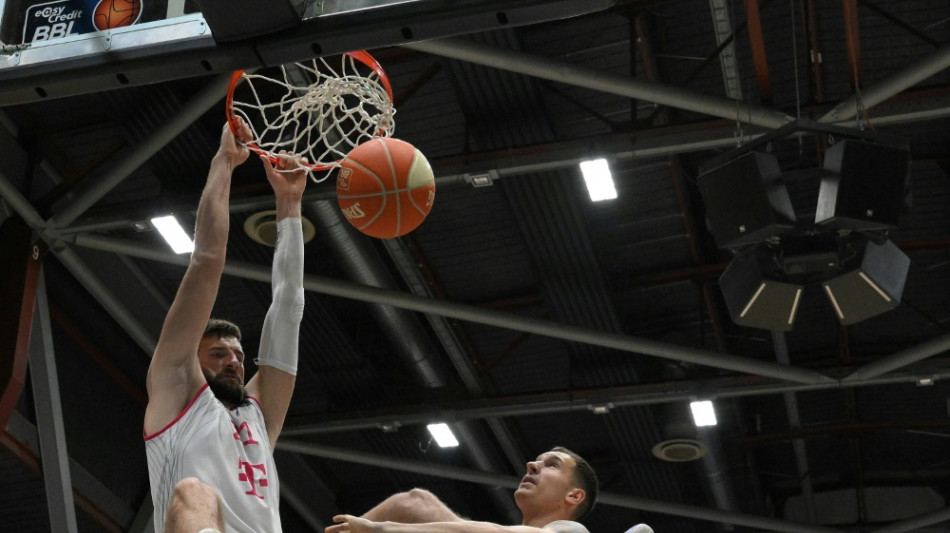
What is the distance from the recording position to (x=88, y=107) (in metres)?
13.7

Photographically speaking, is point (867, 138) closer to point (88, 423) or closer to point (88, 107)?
point (88, 107)

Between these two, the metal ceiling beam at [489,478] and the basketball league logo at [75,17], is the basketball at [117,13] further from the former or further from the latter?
the metal ceiling beam at [489,478]

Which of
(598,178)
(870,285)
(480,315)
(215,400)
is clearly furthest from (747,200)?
(215,400)

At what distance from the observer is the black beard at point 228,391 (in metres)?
5.31

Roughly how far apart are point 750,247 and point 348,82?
4.43 meters

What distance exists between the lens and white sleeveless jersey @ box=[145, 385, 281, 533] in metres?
4.79

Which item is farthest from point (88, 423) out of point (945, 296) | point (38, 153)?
point (945, 296)

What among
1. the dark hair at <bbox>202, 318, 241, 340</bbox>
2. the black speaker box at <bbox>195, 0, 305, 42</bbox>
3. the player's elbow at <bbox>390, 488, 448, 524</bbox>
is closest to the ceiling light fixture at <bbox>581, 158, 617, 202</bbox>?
the black speaker box at <bbox>195, 0, 305, 42</bbox>

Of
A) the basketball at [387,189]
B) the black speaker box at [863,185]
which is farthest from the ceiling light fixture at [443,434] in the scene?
the basketball at [387,189]

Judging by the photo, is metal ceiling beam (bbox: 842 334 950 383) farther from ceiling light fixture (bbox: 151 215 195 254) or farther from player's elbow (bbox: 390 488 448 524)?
player's elbow (bbox: 390 488 448 524)

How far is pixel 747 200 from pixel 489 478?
7790 mm

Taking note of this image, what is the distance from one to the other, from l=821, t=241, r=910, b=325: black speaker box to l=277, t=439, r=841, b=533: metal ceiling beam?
22.2ft

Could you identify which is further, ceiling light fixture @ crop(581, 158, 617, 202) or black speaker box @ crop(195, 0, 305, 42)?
ceiling light fixture @ crop(581, 158, 617, 202)

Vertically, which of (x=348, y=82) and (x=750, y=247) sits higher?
(x=750, y=247)
